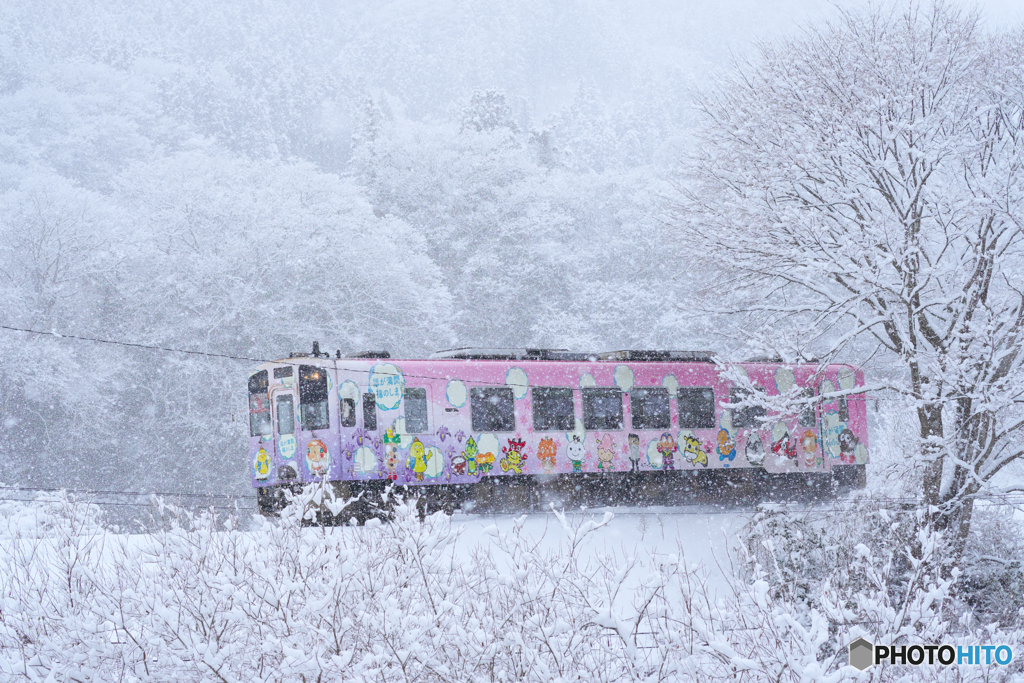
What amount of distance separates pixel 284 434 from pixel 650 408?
6.42m

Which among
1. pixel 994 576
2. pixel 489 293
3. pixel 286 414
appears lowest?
pixel 994 576

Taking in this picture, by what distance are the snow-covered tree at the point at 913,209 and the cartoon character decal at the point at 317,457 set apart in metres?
6.84

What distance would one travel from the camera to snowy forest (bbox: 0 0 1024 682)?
6473 millimetres

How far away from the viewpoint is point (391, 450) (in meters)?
14.3

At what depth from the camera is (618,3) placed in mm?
81312

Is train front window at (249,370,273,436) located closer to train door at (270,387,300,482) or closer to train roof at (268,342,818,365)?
train door at (270,387,300,482)

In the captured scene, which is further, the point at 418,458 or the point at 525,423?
the point at 525,423

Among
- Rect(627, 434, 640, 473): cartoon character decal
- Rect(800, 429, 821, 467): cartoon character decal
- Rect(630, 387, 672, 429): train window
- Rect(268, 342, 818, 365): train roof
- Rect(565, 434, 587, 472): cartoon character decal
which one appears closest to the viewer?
Rect(268, 342, 818, 365): train roof

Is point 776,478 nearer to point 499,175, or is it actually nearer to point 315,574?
point 315,574

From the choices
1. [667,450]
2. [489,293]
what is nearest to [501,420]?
[667,450]

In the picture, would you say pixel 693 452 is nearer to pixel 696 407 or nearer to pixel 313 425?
pixel 696 407

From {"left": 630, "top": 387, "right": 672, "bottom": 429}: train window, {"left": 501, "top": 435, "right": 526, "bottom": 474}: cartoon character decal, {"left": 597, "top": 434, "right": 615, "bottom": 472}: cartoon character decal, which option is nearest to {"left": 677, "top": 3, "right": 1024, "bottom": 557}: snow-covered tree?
{"left": 630, "top": 387, "right": 672, "bottom": 429}: train window

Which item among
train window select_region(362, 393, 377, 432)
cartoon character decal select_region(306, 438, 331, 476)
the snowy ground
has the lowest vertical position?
the snowy ground

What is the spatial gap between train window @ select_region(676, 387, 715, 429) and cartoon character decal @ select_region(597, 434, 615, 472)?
4.95 feet
